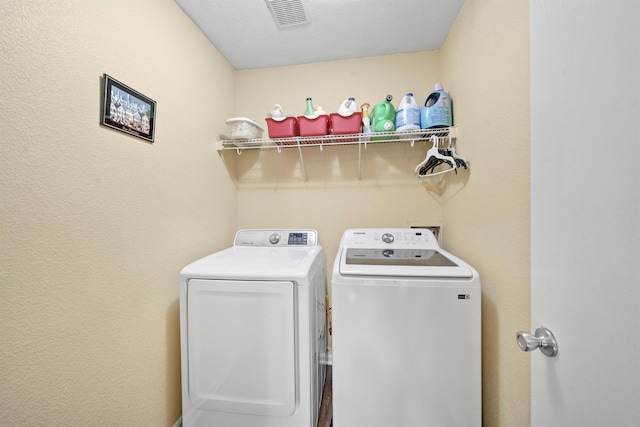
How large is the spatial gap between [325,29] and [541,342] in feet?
6.49

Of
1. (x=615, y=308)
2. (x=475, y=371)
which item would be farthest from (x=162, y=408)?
(x=615, y=308)

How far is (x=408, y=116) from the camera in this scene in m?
1.55

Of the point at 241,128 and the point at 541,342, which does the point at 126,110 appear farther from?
the point at 541,342

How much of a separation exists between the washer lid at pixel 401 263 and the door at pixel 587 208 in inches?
18.2

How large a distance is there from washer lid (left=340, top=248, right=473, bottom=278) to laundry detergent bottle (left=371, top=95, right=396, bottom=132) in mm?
857

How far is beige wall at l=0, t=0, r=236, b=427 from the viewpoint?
0.71 meters

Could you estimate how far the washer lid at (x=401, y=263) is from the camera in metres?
1.06

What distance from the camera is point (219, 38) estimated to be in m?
1.69

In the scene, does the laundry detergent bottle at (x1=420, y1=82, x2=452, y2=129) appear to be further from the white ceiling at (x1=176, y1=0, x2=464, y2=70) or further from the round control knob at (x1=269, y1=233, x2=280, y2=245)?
the round control knob at (x1=269, y1=233, x2=280, y2=245)

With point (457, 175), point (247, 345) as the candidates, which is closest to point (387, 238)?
point (457, 175)

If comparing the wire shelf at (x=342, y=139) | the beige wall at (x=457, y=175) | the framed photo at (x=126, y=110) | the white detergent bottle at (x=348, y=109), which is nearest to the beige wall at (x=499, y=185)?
the beige wall at (x=457, y=175)

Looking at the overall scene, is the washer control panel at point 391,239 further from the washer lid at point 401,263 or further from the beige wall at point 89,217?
the beige wall at point 89,217

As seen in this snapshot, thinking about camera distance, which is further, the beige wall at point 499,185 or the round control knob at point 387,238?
A: the round control knob at point 387,238

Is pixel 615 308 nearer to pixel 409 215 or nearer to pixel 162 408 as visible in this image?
pixel 409 215
